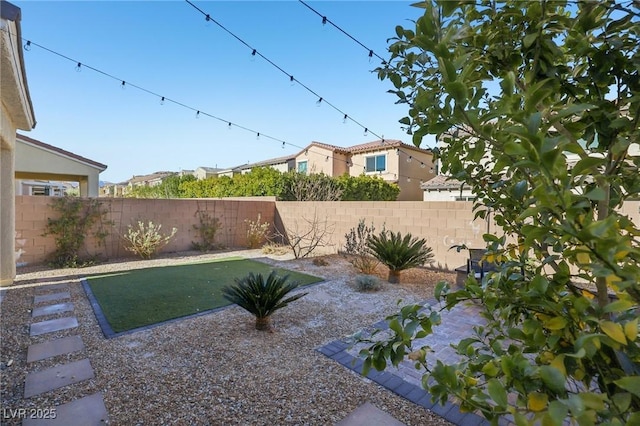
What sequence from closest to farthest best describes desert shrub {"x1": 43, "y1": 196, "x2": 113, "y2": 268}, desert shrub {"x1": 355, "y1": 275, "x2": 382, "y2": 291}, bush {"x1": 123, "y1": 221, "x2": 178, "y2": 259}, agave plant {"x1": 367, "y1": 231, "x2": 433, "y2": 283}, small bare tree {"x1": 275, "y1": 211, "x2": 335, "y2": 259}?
desert shrub {"x1": 355, "y1": 275, "x2": 382, "y2": 291}
agave plant {"x1": 367, "y1": 231, "x2": 433, "y2": 283}
desert shrub {"x1": 43, "y1": 196, "x2": 113, "y2": 268}
bush {"x1": 123, "y1": 221, "x2": 178, "y2": 259}
small bare tree {"x1": 275, "y1": 211, "x2": 335, "y2": 259}

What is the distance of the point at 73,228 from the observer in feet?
28.6

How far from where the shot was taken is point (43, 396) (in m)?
2.75

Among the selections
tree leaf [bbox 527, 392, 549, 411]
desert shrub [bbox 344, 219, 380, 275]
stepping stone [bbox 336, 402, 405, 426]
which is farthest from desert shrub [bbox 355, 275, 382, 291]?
tree leaf [bbox 527, 392, 549, 411]

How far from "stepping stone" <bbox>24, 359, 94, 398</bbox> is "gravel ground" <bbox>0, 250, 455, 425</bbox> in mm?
75

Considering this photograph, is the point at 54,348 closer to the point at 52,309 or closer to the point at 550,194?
the point at 52,309

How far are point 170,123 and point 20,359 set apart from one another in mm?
8304

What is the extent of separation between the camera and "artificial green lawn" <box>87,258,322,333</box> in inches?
188

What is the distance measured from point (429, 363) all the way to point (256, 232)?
9.75m

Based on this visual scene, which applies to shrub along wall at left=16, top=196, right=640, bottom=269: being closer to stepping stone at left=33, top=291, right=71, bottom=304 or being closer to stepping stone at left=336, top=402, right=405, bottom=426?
stepping stone at left=33, top=291, right=71, bottom=304

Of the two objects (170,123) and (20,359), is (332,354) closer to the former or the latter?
(20,359)

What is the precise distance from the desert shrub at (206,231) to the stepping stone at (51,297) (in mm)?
5448

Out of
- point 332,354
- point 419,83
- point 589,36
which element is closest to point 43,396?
point 332,354

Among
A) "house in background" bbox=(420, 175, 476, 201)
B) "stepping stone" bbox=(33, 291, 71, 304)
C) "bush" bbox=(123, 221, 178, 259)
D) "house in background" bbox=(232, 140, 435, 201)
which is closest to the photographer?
"stepping stone" bbox=(33, 291, 71, 304)

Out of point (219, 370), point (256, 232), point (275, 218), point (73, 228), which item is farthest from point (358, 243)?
point (73, 228)
